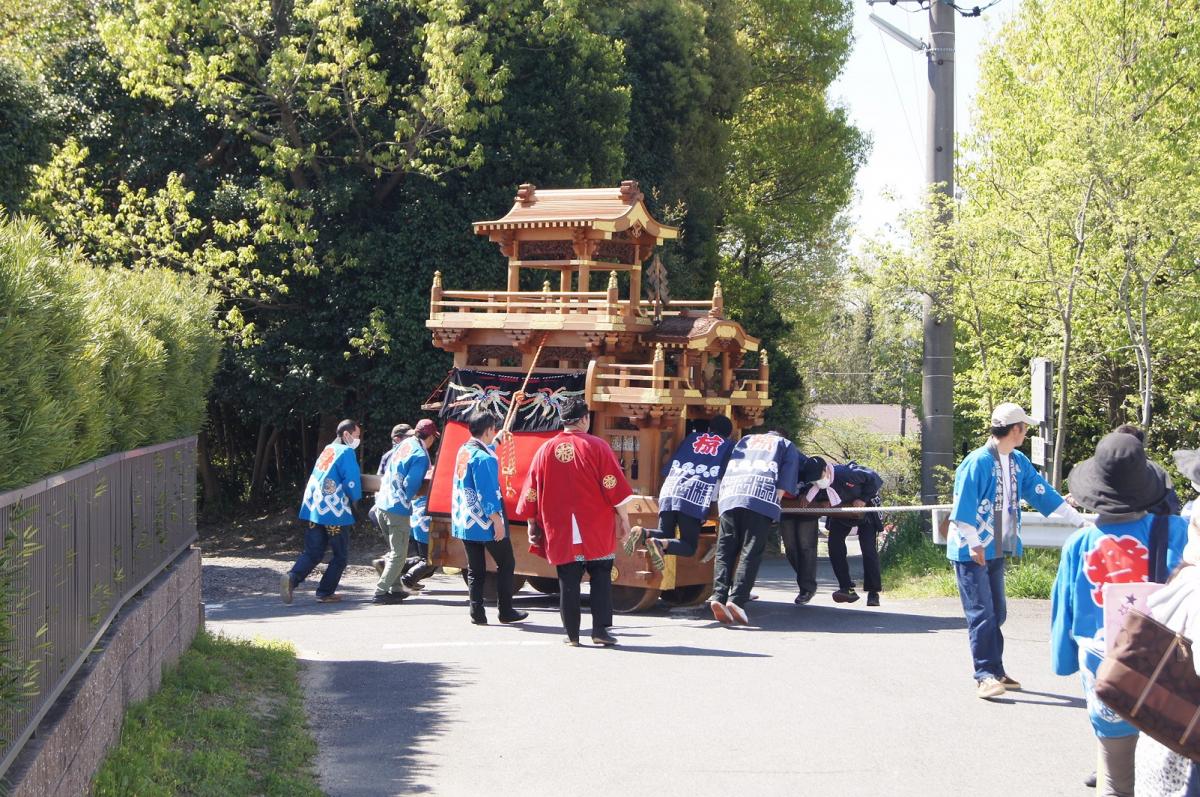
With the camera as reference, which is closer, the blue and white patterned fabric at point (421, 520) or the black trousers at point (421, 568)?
the blue and white patterned fabric at point (421, 520)

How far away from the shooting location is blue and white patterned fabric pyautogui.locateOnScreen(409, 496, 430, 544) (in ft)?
46.5

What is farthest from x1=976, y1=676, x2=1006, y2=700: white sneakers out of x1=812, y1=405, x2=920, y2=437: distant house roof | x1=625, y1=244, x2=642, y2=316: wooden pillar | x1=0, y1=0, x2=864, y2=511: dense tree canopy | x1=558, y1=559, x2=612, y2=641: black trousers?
x1=812, y1=405, x2=920, y2=437: distant house roof

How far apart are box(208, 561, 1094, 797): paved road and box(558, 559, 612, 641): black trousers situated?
0.28 metres

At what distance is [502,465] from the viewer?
558 inches

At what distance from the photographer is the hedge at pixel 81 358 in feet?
16.0

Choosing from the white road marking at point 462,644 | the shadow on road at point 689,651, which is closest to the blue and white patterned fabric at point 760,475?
the shadow on road at point 689,651

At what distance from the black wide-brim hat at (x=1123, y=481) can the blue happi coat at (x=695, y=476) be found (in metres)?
6.98

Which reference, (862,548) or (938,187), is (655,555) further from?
(938,187)

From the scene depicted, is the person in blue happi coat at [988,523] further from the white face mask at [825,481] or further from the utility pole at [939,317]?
the utility pole at [939,317]

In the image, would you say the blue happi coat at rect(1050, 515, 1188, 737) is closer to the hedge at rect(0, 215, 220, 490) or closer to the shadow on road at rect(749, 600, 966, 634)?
the hedge at rect(0, 215, 220, 490)

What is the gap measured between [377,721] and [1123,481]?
4.51 metres

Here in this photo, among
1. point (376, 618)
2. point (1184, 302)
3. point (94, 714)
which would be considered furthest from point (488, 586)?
point (1184, 302)

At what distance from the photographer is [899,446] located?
34.5 metres

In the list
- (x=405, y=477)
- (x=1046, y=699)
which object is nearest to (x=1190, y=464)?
(x=1046, y=699)
